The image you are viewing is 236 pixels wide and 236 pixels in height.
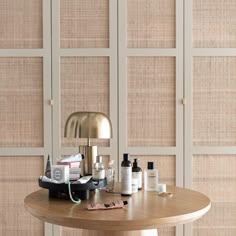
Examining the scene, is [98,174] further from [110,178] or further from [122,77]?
[122,77]

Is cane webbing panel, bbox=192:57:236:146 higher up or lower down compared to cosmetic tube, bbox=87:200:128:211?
higher up

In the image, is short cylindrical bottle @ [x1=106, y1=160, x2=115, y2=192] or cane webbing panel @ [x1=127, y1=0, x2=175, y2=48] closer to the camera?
short cylindrical bottle @ [x1=106, y1=160, x2=115, y2=192]

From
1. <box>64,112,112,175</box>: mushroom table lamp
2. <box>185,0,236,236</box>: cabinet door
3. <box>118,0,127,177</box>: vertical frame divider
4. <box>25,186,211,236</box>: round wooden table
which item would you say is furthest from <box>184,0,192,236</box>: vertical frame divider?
<box>64,112,112,175</box>: mushroom table lamp

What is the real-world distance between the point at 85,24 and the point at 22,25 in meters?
0.43

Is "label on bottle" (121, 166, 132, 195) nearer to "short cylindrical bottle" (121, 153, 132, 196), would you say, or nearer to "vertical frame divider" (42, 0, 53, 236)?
"short cylindrical bottle" (121, 153, 132, 196)

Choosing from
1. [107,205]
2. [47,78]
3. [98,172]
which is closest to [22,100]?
[47,78]

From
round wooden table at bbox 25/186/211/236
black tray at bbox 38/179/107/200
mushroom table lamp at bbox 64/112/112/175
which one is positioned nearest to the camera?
round wooden table at bbox 25/186/211/236

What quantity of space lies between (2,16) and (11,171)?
1063 mm

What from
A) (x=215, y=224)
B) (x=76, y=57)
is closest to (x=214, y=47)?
(x=76, y=57)

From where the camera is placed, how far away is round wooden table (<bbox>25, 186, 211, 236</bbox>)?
159cm

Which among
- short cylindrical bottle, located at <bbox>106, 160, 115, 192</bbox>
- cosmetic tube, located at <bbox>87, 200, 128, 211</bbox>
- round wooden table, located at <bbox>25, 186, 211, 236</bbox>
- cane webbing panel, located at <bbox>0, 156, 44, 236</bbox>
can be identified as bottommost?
cane webbing panel, located at <bbox>0, 156, 44, 236</bbox>

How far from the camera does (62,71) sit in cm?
294

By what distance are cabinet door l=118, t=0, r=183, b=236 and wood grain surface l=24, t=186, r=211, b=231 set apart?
2.88ft

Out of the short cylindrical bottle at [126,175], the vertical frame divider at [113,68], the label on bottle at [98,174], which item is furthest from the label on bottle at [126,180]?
the vertical frame divider at [113,68]
